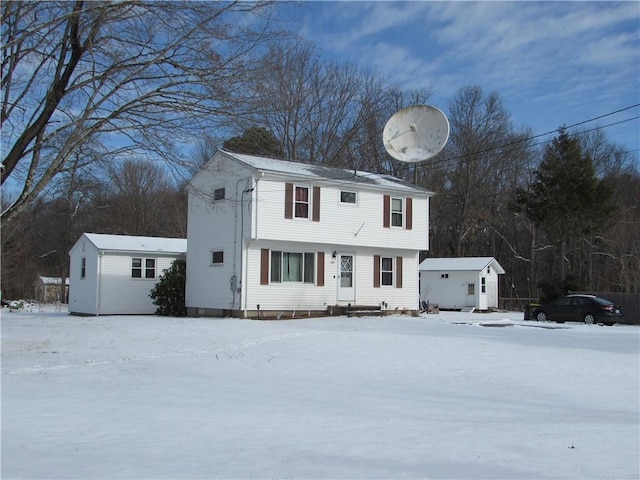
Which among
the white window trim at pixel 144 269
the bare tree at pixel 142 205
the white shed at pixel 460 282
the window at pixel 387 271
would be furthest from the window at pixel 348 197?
the bare tree at pixel 142 205

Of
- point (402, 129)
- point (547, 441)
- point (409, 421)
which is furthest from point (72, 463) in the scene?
point (402, 129)

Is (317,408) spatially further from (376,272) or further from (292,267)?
(376,272)

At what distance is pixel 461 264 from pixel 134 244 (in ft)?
67.1

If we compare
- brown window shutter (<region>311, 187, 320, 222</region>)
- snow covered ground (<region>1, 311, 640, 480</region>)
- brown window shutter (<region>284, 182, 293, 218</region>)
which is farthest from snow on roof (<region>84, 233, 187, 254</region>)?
snow covered ground (<region>1, 311, 640, 480</region>)

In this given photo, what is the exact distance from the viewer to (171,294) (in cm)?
2898

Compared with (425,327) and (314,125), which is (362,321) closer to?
(425,327)

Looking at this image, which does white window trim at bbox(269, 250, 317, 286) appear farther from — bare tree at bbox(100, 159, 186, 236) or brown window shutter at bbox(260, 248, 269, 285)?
bare tree at bbox(100, 159, 186, 236)

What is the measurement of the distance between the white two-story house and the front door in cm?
4

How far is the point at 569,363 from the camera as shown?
44.5 ft

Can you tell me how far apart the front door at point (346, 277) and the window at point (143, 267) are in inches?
371

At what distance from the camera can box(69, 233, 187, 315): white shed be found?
1180 inches

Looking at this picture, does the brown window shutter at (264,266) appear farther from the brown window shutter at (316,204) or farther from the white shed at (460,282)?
the white shed at (460,282)

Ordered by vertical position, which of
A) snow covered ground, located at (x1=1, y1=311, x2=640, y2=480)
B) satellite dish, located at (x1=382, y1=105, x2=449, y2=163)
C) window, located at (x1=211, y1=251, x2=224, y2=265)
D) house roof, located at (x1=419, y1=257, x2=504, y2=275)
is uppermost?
satellite dish, located at (x1=382, y1=105, x2=449, y2=163)

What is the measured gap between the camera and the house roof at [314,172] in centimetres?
2654
